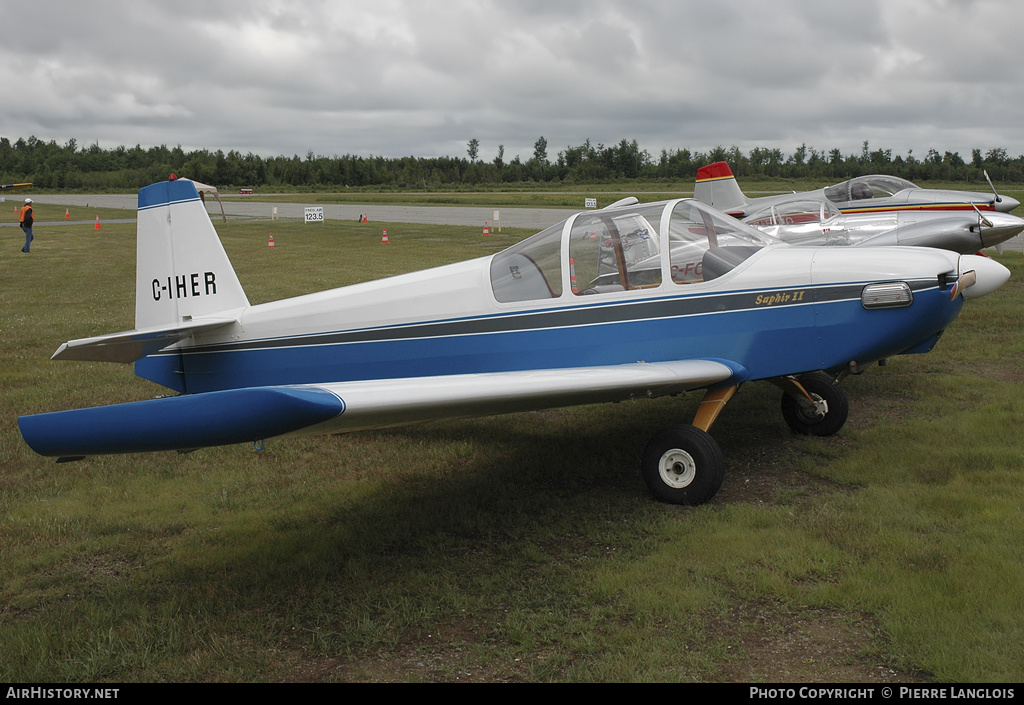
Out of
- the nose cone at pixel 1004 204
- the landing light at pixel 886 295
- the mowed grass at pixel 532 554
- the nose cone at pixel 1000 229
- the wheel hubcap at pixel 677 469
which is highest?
the nose cone at pixel 1004 204

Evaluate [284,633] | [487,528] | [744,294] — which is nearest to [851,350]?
[744,294]

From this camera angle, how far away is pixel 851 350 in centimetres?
510

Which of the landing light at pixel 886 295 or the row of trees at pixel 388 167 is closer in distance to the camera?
the landing light at pixel 886 295

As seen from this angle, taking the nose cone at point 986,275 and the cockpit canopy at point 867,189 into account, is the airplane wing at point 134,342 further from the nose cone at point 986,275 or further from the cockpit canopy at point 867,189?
the cockpit canopy at point 867,189

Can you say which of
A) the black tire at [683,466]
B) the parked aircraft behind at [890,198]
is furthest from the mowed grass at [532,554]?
the parked aircraft behind at [890,198]

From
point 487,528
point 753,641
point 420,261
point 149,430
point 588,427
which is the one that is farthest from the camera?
point 420,261

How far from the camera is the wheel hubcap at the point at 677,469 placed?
490cm

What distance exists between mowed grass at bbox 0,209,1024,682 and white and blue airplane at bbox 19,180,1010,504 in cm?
76

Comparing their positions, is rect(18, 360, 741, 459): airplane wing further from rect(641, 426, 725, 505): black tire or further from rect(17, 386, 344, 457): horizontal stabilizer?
rect(641, 426, 725, 505): black tire

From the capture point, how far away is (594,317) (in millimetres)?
5242

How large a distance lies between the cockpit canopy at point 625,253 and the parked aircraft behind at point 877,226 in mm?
5259

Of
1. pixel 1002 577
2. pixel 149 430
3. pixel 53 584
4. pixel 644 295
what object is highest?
pixel 644 295

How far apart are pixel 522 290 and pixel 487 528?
5.54 ft

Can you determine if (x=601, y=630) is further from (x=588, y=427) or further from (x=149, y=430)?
(x=588, y=427)
